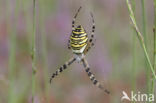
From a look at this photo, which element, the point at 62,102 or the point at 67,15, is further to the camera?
A: the point at 67,15

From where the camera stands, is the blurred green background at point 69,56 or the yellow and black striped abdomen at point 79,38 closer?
the yellow and black striped abdomen at point 79,38

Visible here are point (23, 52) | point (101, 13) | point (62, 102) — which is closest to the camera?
point (62, 102)

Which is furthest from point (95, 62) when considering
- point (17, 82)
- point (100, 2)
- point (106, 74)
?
point (100, 2)

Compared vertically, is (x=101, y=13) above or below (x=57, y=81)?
above

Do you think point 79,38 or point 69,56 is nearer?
point 79,38

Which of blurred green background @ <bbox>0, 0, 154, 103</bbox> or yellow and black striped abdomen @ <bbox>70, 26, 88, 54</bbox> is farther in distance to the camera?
blurred green background @ <bbox>0, 0, 154, 103</bbox>

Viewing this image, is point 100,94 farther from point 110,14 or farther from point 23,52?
point 110,14

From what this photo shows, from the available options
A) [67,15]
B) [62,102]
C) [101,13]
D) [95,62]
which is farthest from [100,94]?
[101,13]

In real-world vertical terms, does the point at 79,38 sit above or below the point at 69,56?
above

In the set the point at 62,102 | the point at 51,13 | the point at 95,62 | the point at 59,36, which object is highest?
the point at 51,13

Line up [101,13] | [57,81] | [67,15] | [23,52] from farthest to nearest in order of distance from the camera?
[101,13] → [67,15] → [23,52] → [57,81]
